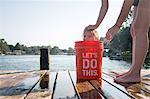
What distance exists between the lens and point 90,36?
3312 millimetres

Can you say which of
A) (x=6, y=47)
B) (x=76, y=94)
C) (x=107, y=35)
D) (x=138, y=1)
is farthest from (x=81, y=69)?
(x=6, y=47)

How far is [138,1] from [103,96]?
125 cm

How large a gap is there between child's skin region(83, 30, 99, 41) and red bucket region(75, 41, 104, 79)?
0.17 m

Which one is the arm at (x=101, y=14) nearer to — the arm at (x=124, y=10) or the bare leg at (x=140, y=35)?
the arm at (x=124, y=10)

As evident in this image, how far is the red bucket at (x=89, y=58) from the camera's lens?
3148 millimetres

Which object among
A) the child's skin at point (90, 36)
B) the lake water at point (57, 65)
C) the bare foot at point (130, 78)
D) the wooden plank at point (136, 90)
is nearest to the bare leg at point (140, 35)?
the bare foot at point (130, 78)

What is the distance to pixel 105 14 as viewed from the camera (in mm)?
3205

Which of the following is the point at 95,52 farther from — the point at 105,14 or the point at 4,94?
the point at 4,94

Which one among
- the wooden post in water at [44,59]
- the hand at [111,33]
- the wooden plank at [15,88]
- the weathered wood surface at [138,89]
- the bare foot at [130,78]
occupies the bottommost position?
the weathered wood surface at [138,89]

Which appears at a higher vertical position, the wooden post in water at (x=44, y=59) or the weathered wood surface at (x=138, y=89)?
the wooden post in water at (x=44, y=59)

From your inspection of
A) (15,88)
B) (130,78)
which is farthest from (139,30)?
(15,88)

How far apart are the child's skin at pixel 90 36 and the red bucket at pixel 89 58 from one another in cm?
17

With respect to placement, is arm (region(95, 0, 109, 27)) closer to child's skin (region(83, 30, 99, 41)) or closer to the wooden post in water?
child's skin (region(83, 30, 99, 41))

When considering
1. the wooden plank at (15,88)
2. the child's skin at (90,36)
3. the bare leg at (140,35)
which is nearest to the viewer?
the wooden plank at (15,88)
